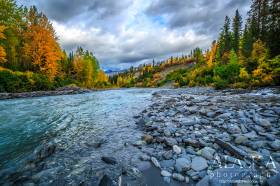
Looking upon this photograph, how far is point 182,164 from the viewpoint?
345 cm

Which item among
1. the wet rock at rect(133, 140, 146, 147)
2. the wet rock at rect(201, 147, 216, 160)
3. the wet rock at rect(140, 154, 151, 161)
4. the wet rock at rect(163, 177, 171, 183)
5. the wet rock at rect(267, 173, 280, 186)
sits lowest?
the wet rock at rect(163, 177, 171, 183)

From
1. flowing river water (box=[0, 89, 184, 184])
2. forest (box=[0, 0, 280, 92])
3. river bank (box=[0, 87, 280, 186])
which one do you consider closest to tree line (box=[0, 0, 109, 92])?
forest (box=[0, 0, 280, 92])

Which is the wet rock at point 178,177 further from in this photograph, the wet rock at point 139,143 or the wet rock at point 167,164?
the wet rock at point 139,143

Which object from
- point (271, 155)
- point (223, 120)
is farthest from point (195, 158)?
point (223, 120)

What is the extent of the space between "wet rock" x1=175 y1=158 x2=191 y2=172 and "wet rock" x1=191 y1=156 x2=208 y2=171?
9 centimetres

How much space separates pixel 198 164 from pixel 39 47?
112 feet

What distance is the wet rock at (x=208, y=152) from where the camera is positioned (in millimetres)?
3604

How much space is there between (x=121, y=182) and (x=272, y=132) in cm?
389

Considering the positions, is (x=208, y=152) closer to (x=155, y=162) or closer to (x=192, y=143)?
(x=192, y=143)

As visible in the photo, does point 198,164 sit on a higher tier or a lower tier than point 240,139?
lower

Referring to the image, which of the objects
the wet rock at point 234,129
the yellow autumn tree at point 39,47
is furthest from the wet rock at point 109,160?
the yellow autumn tree at point 39,47

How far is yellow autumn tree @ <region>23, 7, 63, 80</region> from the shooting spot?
3086cm

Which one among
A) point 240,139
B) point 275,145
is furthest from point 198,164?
point 275,145

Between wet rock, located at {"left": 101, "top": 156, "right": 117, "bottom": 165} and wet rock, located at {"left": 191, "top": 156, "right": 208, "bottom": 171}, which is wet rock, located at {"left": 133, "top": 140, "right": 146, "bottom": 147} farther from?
wet rock, located at {"left": 191, "top": 156, "right": 208, "bottom": 171}
